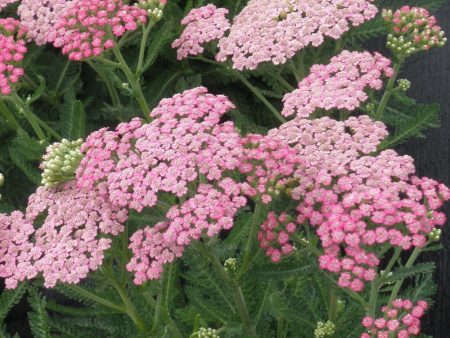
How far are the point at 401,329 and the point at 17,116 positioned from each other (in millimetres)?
1460

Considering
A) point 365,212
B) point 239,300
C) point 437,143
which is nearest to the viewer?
point 365,212

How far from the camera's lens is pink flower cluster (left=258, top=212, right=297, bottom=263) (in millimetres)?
1480

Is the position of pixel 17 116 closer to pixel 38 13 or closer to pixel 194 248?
pixel 38 13

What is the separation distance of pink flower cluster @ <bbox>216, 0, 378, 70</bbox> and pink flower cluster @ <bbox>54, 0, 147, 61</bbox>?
1.00 ft

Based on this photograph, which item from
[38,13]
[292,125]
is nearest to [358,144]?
[292,125]

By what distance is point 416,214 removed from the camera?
4.56ft

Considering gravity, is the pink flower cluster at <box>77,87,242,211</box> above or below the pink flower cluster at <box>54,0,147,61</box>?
below

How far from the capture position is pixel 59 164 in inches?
63.1

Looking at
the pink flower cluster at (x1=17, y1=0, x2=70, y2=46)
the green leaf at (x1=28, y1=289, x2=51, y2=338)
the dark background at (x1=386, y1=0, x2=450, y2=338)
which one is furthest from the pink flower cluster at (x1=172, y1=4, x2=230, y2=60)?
the dark background at (x1=386, y1=0, x2=450, y2=338)

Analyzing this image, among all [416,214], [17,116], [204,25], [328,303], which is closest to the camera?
[416,214]

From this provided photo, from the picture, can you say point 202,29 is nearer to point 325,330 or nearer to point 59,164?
point 59,164

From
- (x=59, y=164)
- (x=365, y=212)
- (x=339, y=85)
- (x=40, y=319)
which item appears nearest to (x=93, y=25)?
(x=59, y=164)

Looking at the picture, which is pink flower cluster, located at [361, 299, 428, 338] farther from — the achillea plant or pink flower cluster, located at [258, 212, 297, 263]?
pink flower cluster, located at [258, 212, 297, 263]

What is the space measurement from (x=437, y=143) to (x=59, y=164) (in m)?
1.87
